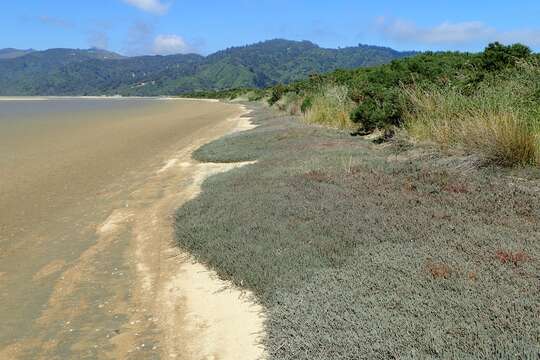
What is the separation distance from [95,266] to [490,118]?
6.99 m

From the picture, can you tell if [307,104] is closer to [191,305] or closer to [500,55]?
[500,55]

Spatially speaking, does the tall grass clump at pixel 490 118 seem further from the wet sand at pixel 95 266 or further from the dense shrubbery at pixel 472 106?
the wet sand at pixel 95 266

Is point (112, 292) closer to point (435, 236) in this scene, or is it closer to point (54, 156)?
point (435, 236)

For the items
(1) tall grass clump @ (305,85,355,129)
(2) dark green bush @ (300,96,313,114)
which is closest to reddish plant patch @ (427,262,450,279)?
(1) tall grass clump @ (305,85,355,129)

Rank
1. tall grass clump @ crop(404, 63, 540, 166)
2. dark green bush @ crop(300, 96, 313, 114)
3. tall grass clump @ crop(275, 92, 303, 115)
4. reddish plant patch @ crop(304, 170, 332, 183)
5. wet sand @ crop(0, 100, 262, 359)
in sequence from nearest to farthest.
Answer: wet sand @ crop(0, 100, 262, 359) < tall grass clump @ crop(404, 63, 540, 166) < reddish plant patch @ crop(304, 170, 332, 183) < dark green bush @ crop(300, 96, 313, 114) < tall grass clump @ crop(275, 92, 303, 115)

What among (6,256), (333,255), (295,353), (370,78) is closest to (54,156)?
(6,256)

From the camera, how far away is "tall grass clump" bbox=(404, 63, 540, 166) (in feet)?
27.9

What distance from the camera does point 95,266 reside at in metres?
6.70

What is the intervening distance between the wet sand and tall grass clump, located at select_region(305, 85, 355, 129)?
7.12m

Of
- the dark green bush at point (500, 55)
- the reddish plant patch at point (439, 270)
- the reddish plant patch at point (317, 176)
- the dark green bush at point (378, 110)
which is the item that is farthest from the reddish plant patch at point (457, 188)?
the dark green bush at point (500, 55)

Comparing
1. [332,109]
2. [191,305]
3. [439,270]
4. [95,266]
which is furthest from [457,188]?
[332,109]

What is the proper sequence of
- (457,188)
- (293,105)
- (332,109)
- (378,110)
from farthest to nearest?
1. (293,105)
2. (332,109)
3. (378,110)
4. (457,188)

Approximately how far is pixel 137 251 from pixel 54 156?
11.5 metres

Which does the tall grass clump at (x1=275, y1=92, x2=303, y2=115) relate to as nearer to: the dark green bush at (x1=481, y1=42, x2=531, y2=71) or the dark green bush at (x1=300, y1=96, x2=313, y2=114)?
the dark green bush at (x1=300, y1=96, x2=313, y2=114)
